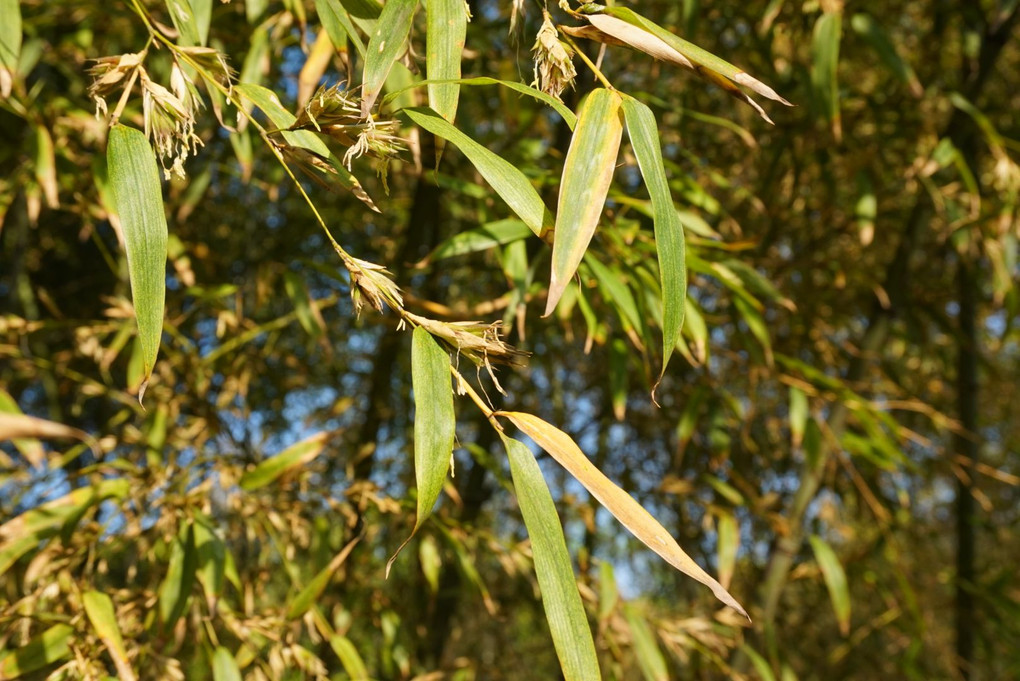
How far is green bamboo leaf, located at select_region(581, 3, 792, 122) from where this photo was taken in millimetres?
471

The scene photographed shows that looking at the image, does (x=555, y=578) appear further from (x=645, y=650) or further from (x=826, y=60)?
(x=826, y=60)

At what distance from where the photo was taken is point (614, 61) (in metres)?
1.55

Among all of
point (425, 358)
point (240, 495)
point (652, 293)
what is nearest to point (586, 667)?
point (425, 358)

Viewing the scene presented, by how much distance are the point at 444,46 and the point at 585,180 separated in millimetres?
133

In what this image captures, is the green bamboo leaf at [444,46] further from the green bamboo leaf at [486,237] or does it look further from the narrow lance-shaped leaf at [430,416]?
the green bamboo leaf at [486,237]

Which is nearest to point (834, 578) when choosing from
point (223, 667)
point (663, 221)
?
point (223, 667)

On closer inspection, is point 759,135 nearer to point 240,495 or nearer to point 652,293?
point 652,293

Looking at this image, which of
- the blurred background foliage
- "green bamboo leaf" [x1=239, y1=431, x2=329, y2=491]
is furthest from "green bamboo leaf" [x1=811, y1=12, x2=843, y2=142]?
"green bamboo leaf" [x1=239, y1=431, x2=329, y2=491]

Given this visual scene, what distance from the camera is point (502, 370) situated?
1164mm

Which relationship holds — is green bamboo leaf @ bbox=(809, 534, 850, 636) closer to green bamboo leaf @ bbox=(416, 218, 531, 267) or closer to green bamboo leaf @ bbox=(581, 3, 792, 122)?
green bamboo leaf @ bbox=(416, 218, 531, 267)

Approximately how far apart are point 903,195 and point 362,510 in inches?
51.5

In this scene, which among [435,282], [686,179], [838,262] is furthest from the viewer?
[838,262]

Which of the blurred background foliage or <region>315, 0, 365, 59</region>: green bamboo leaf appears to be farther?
the blurred background foliage

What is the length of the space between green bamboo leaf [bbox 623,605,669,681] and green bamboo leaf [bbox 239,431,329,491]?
414 mm
